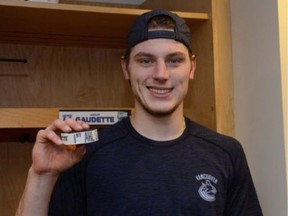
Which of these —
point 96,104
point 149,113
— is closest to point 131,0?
point 96,104

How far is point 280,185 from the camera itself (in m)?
1.07

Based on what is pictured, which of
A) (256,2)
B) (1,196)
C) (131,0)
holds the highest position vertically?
A: (131,0)

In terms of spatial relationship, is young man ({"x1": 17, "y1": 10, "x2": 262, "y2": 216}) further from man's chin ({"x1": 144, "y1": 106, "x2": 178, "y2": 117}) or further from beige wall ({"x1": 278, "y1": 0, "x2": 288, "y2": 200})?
beige wall ({"x1": 278, "y1": 0, "x2": 288, "y2": 200})

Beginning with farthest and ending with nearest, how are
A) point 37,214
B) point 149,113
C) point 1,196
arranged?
point 1,196, point 149,113, point 37,214

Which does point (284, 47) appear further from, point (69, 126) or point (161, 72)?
point (69, 126)

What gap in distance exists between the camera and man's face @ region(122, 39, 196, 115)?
3.52 ft

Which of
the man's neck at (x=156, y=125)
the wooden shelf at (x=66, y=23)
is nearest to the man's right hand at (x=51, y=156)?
the man's neck at (x=156, y=125)

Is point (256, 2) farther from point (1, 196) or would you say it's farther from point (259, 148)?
point (1, 196)

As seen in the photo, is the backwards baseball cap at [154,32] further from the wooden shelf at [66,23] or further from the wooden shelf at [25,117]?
the wooden shelf at [25,117]

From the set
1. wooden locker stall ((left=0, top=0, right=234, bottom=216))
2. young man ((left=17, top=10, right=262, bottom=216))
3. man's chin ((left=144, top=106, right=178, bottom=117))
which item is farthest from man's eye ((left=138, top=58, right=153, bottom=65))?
wooden locker stall ((left=0, top=0, right=234, bottom=216))

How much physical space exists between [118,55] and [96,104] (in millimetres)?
200

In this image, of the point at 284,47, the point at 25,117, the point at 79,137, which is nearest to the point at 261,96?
the point at 284,47

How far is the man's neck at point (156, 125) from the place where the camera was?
1114 mm

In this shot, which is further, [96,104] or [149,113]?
[96,104]
